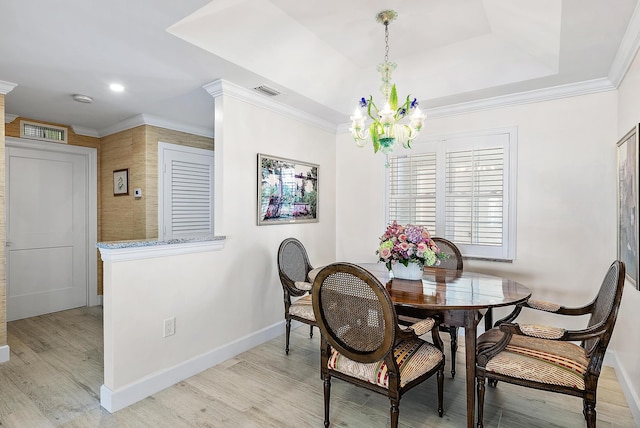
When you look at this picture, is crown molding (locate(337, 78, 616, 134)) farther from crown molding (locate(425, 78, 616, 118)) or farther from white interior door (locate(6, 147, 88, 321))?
white interior door (locate(6, 147, 88, 321))

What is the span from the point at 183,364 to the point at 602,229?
3595 millimetres

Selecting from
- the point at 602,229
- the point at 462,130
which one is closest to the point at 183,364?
the point at 462,130

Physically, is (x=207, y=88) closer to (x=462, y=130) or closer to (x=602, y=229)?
(x=462, y=130)

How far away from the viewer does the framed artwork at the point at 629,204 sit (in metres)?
2.17

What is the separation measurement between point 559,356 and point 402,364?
2.88 feet

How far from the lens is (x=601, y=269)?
2.97m

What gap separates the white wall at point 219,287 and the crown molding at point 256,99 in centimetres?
6

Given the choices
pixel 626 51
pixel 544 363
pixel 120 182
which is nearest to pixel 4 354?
pixel 120 182

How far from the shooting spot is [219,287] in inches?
120

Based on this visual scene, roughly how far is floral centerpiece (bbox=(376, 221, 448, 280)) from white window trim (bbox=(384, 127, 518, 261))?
3.85 ft

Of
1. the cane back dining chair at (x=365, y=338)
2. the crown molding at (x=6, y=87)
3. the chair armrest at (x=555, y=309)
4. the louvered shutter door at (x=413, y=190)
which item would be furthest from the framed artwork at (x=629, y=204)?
the crown molding at (x=6, y=87)

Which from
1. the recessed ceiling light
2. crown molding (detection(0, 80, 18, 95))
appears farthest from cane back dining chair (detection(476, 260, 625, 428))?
crown molding (detection(0, 80, 18, 95))

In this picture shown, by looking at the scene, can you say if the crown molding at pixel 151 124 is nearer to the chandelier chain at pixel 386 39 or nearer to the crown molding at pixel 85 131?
the crown molding at pixel 85 131

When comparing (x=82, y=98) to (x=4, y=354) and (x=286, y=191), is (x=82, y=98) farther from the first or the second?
(x=4, y=354)
